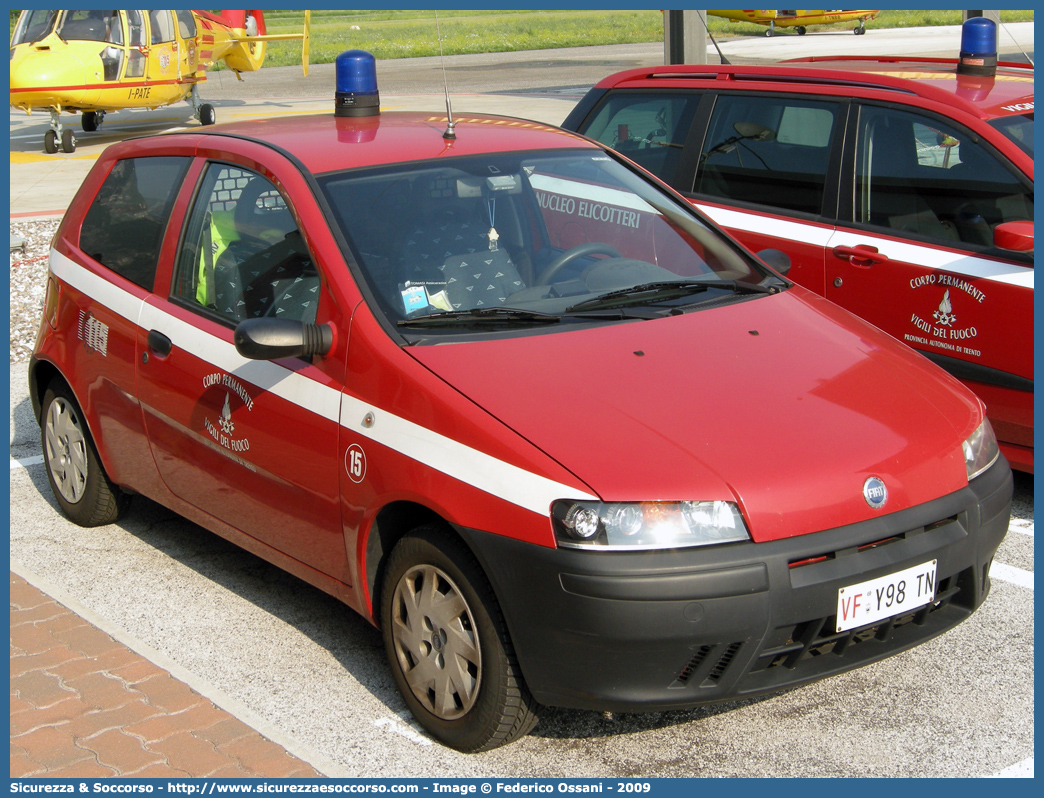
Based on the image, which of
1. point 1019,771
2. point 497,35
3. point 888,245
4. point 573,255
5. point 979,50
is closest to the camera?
point 1019,771

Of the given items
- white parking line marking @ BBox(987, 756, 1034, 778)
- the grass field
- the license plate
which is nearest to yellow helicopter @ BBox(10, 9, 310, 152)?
the license plate

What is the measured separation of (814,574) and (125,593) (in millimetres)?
2886

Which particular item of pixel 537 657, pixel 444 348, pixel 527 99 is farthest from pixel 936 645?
pixel 527 99

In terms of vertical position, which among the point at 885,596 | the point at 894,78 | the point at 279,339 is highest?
the point at 894,78

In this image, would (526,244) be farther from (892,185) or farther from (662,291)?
(892,185)

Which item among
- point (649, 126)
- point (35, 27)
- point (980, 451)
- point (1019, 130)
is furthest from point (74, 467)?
point (35, 27)

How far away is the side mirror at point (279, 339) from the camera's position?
3631 mm

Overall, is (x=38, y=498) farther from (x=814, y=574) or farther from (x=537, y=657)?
(x=814, y=574)

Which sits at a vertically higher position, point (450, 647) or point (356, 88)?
point (356, 88)

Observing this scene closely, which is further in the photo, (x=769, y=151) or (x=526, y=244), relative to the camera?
(x=769, y=151)

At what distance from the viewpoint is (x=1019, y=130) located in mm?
5281

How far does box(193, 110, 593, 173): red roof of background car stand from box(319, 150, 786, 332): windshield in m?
0.08

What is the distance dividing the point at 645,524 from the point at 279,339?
4.37 ft

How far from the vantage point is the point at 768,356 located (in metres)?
3.73
